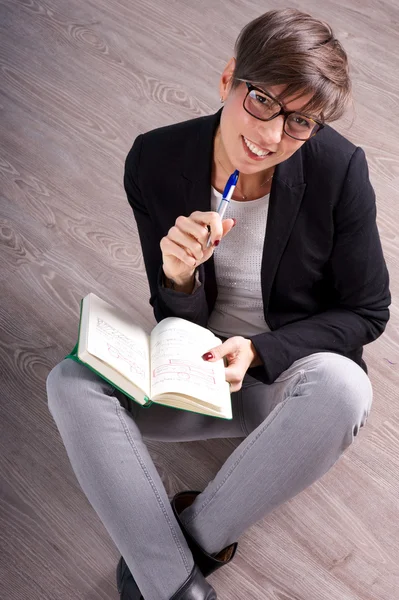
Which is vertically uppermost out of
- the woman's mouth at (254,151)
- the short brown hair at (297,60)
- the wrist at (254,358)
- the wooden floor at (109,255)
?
the short brown hair at (297,60)

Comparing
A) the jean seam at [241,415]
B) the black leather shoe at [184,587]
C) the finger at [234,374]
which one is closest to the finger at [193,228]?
the finger at [234,374]

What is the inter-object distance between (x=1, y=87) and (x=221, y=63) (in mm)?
600

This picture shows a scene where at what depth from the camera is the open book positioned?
114 centimetres

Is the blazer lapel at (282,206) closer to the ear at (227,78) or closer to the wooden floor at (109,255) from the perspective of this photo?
the ear at (227,78)

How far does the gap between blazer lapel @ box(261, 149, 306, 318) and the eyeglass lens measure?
0.13 meters

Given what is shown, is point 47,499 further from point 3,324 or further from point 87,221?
point 87,221

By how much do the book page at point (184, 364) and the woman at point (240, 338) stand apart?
0.03 meters

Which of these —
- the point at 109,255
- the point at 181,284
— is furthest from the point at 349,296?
the point at 109,255

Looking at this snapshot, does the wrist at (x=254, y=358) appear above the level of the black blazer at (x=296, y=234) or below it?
below

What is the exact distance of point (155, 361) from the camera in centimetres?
120

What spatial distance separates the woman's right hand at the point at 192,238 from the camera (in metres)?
1.13

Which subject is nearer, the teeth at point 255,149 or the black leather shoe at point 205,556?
the teeth at point 255,149

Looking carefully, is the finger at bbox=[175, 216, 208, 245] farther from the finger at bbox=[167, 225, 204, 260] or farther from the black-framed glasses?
the black-framed glasses

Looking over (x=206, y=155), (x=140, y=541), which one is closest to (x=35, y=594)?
(x=140, y=541)
